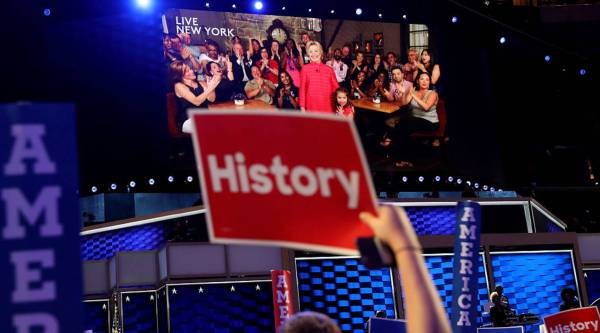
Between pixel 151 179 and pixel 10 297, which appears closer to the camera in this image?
pixel 10 297

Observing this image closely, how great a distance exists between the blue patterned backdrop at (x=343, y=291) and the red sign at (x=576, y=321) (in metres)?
5.89

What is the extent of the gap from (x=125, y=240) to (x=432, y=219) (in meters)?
3.77

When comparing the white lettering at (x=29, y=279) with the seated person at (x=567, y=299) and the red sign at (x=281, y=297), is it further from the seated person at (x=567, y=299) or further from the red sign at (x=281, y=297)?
the seated person at (x=567, y=299)

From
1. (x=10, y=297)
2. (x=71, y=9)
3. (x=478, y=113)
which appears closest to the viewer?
(x=10, y=297)

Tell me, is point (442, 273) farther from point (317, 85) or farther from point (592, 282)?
point (317, 85)

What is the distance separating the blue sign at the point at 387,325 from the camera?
485cm

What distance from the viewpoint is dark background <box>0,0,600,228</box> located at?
46.1ft

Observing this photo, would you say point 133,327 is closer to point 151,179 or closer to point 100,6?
point 151,179

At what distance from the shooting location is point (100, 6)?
14156 millimetres

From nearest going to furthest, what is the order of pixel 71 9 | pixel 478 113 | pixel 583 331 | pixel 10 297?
1. pixel 10 297
2. pixel 583 331
3. pixel 71 9
4. pixel 478 113

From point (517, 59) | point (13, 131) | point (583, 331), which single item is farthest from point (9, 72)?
point (13, 131)

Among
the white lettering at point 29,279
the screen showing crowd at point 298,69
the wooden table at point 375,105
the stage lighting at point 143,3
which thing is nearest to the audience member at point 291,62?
the screen showing crowd at point 298,69

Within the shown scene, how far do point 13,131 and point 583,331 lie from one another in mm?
3968

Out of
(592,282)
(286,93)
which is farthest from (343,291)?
(286,93)
